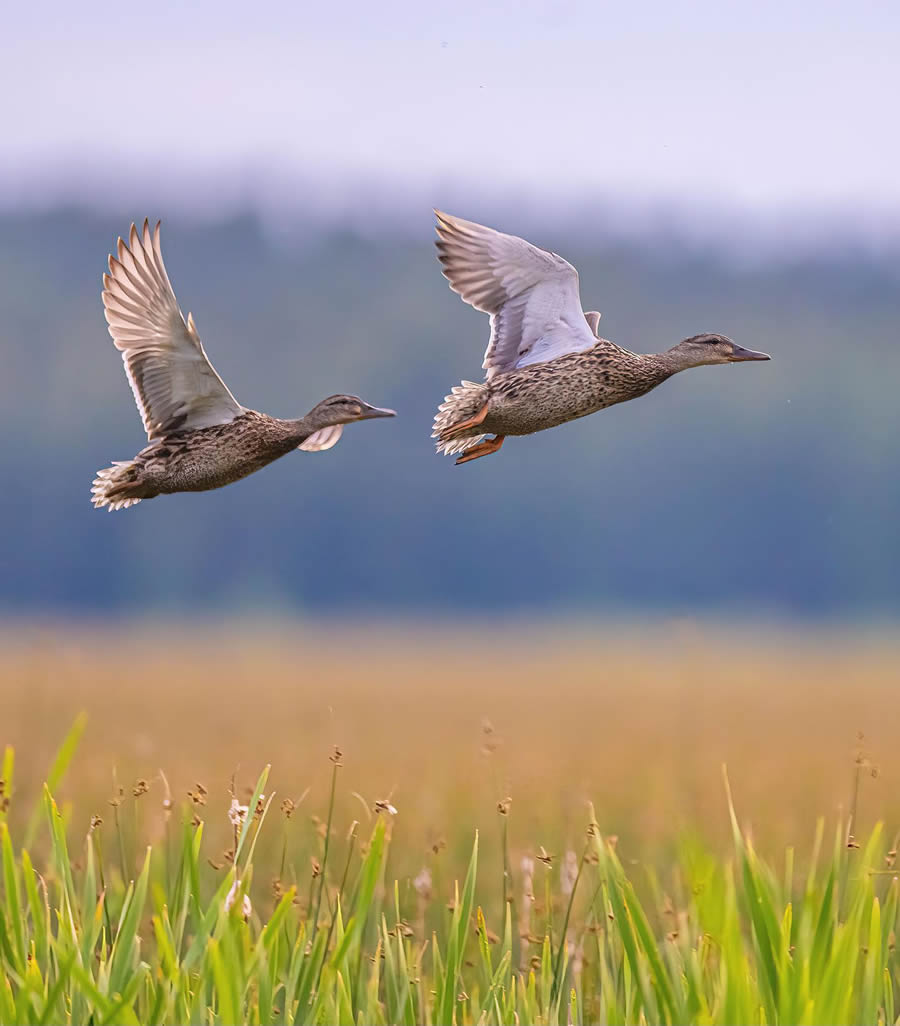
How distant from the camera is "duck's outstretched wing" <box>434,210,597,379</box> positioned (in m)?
5.56

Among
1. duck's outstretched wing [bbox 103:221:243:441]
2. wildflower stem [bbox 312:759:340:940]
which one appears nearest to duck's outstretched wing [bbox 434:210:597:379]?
duck's outstretched wing [bbox 103:221:243:441]

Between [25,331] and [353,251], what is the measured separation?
103 ft

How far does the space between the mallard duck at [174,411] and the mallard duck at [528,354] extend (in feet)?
1.33

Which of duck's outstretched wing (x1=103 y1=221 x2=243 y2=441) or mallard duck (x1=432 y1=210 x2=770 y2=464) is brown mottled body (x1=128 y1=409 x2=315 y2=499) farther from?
mallard duck (x1=432 y1=210 x2=770 y2=464)

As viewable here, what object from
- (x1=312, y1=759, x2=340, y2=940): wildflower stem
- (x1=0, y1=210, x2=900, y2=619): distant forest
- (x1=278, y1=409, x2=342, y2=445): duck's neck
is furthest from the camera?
(x1=0, y1=210, x2=900, y2=619): distant forest

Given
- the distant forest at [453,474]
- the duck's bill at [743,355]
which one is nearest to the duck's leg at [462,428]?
the duck's bill at [743,355]

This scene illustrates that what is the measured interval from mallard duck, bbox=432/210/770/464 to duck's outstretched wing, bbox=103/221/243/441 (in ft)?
2.44

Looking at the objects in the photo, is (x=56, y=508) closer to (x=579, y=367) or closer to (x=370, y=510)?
(x=370, y=510)

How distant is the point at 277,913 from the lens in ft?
18.1

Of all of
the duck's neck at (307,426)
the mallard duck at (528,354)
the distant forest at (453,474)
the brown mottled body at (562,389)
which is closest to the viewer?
the duck's neck at (307,426)

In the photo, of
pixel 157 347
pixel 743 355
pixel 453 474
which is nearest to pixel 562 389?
pixel 743 355

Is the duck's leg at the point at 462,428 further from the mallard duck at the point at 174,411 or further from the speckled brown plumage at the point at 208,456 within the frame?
the speckled brown plumage at the point at 208,456

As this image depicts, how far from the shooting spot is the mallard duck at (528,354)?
470 centimetres

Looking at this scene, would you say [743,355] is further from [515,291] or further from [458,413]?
[515,291]
